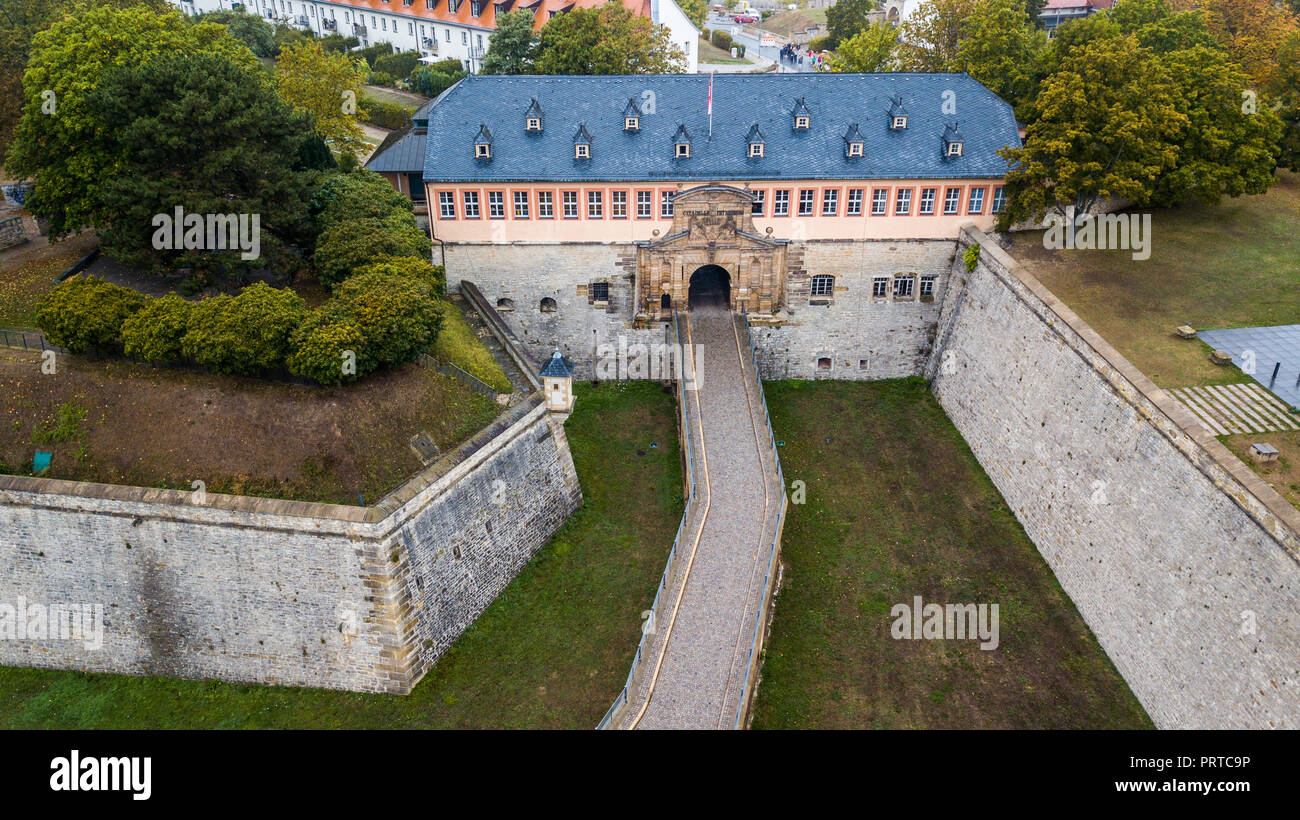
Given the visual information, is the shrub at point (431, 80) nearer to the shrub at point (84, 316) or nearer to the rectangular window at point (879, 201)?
the rectangular window at point (879, 201)

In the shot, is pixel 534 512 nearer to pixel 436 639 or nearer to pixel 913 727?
pixel 436 639

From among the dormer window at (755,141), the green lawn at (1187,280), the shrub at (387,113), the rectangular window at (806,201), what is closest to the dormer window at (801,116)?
the dormer window at (755,141)

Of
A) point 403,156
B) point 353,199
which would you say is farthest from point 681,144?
point 403,156

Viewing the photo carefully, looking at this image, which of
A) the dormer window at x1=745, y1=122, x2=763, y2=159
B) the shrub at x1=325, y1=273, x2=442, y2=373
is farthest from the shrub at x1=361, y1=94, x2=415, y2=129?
the shrub at x1=325, y1=273, x2=442, y2=373

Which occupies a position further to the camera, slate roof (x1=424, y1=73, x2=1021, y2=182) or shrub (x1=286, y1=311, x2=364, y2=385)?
slate roof (x1=424, y1=73, x2=1021, y2=182)

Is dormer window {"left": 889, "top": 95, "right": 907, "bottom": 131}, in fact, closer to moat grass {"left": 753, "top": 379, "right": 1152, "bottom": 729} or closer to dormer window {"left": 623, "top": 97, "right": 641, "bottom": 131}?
dormer window {"left": 623, "top": 97, "right": 641, "bottom": 131}

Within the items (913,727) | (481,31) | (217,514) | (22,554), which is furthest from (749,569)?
(481,31)
